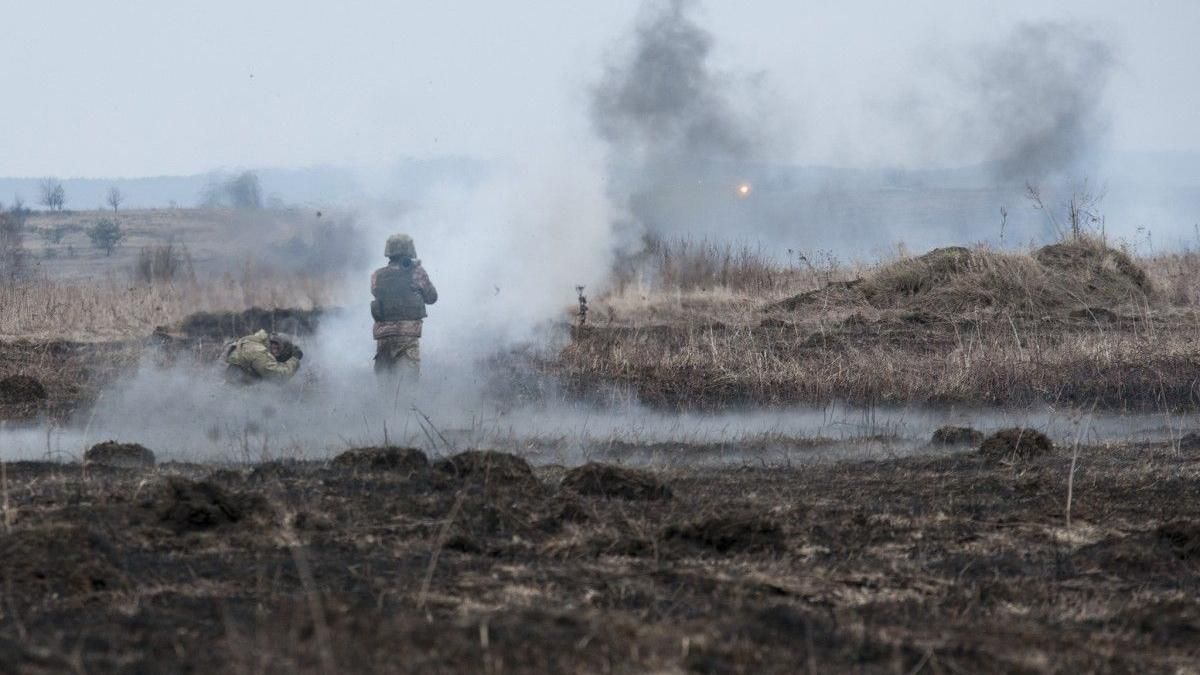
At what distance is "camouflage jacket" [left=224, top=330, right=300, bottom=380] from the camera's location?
14.0 meters

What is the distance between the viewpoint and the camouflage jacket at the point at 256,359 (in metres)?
14.0

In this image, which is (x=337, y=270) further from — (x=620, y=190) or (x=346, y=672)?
(x=346, y=672)

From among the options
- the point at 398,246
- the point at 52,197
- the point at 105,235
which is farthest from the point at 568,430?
the point at 52,197

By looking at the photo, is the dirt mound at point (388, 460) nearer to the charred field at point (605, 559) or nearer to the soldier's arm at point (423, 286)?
the charred field at point (605, 559)

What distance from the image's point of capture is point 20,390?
15508 millimetres

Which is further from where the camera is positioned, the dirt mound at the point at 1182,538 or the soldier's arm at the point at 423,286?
the soldier's arm at the point at 423,286

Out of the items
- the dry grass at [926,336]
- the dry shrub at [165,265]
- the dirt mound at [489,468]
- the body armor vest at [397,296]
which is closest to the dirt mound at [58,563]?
the dirt mound at [489,468]

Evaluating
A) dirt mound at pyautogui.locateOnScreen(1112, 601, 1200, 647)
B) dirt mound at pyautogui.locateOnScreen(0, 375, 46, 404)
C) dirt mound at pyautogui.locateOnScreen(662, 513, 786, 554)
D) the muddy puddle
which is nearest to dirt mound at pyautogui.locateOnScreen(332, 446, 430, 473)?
the muddy puddle

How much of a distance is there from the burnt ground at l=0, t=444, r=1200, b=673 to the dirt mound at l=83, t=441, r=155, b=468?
0.61m

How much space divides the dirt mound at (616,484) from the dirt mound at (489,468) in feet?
0.89

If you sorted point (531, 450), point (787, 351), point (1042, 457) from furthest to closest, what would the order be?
point (787, 351) → point (531, 450) → point (1042, 457)

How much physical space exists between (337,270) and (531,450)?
1160 cm

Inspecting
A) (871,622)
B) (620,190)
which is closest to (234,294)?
(620,190)

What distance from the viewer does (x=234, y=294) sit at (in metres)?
22.2
